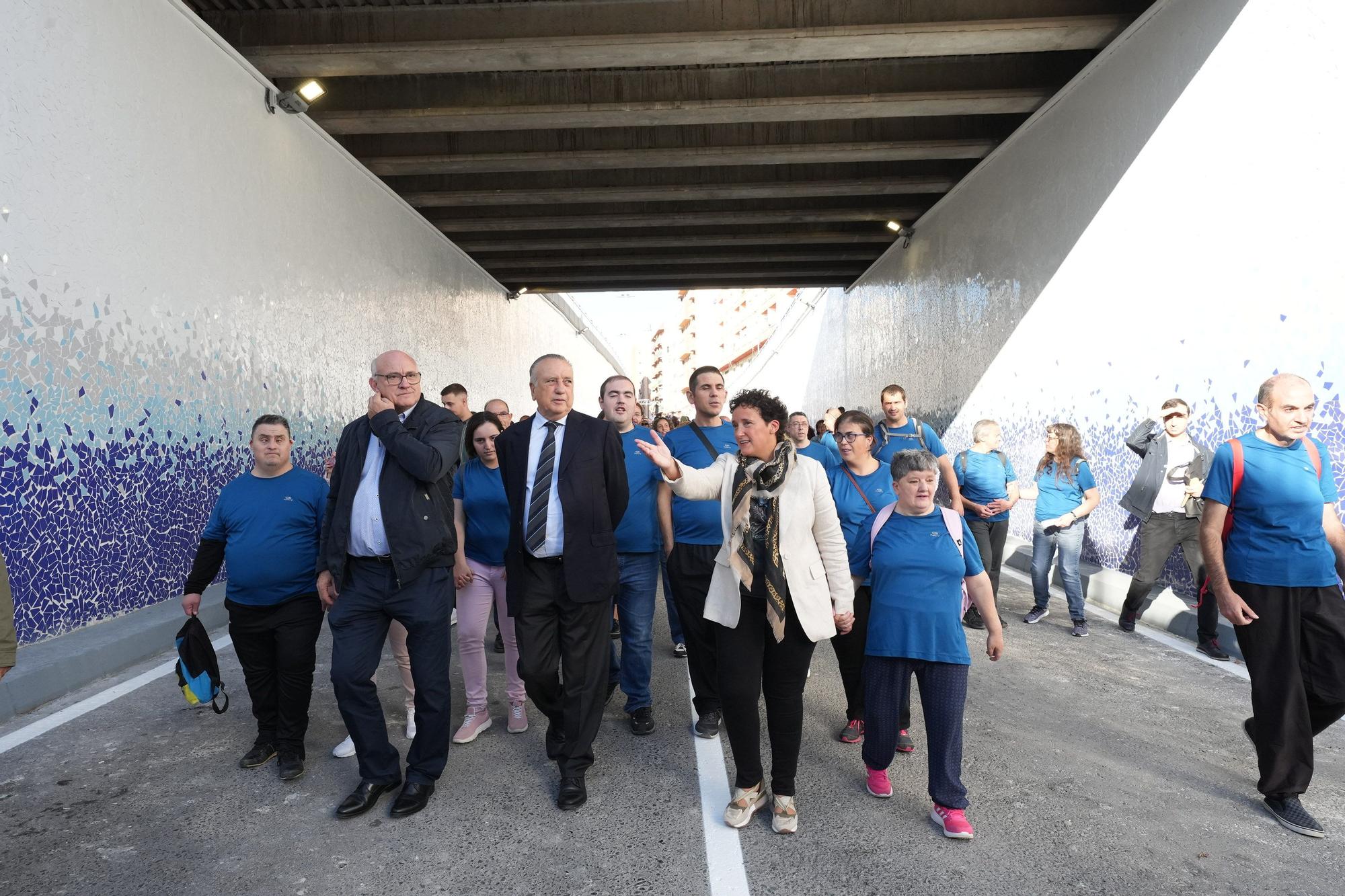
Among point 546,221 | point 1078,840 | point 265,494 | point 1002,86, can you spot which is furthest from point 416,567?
point 546,221

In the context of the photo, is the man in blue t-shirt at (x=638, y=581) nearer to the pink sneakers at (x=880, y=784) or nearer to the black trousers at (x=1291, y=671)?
the pink sneakers at (x=880, y=784)

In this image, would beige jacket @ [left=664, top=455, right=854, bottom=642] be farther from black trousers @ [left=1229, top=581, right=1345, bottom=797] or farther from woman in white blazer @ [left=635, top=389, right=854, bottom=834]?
black trousers @ [left=1229, top=581, right=1345, bottom=797]

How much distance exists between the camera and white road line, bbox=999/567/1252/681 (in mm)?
5661

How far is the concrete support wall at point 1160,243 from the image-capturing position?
19.5 ft

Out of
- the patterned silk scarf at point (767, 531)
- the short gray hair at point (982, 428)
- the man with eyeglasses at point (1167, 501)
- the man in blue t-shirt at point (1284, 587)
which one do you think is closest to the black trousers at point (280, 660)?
the patterned silk scarf at point (767, 531)

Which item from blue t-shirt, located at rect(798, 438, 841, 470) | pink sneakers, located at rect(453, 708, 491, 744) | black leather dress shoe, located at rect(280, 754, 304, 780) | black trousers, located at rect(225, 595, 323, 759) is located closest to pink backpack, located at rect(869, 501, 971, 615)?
blue t-shirt, located at rect(798, 438, 841, 470)

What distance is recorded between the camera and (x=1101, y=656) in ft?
19.9

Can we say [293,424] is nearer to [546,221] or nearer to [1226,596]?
[546,221]

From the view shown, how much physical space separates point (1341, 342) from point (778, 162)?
292 inches

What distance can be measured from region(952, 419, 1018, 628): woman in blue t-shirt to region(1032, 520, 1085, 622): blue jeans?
431mm

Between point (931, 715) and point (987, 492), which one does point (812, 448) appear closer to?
point (987, 492)

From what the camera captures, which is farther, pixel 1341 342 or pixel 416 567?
pixel 1341 342

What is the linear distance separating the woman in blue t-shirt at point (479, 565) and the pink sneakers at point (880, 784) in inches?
76.4

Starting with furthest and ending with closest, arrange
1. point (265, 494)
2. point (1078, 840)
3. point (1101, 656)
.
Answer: point (1101, 656) < point (265, 494) < point (1078, 840)
